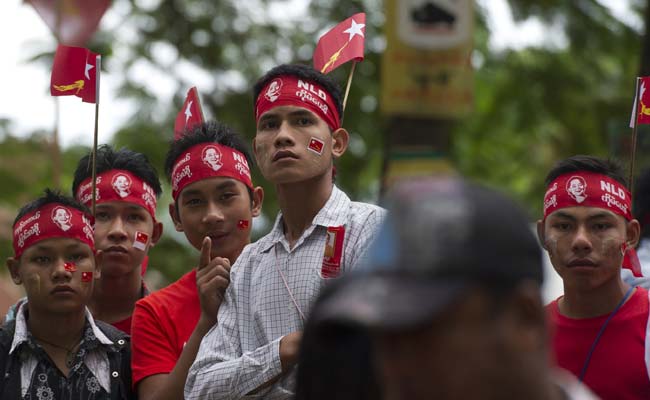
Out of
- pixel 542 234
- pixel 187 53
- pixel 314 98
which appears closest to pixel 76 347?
pixel 314 98

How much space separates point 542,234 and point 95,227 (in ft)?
7.98

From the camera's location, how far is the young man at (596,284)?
4625mm

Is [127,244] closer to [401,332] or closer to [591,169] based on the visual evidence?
[591,169]

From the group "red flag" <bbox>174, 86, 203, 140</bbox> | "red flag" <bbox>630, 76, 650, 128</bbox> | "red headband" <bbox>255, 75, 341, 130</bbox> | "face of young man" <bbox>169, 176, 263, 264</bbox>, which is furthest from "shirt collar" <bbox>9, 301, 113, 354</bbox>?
"red flag" <bbox>630, 76, 650, 128</bbox>

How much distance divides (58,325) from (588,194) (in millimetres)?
2494

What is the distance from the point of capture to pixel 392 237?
6.62ft

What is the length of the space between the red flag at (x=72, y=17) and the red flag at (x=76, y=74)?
968 millimetres

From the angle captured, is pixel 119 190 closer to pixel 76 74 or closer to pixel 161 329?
pixel 76 74

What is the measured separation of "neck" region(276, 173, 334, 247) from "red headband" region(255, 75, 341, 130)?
396 mm

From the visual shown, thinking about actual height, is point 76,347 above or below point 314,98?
below

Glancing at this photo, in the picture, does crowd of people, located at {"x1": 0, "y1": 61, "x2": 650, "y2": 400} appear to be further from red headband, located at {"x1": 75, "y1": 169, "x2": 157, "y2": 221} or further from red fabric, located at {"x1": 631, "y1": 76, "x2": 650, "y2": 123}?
red fabric, located at {"x1": 631, "y1": 76, "x2": 650, "y2": 123}

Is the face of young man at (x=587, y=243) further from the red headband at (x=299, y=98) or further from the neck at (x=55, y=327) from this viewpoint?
the neck at (x=55, y=327)

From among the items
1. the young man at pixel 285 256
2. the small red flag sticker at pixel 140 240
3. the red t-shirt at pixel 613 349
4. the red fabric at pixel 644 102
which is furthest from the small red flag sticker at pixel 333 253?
the small red flag sticker at pixel 140 240

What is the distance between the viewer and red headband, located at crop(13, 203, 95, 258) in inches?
218
